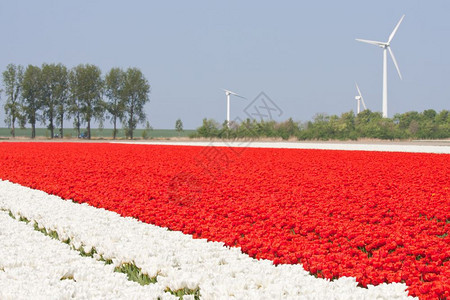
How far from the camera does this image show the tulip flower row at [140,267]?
446cm

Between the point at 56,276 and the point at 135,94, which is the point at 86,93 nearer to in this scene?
the point at 135,94

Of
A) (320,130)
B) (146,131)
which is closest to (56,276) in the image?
(320,130)

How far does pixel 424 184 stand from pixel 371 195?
2.87 metres

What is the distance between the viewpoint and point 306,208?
8.75 meters

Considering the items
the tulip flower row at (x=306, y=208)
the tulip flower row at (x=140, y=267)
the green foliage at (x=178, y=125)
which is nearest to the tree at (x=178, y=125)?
the green foliage at (x=178, y=125)

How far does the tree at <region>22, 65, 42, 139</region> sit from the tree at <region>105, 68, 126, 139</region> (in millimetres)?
11674

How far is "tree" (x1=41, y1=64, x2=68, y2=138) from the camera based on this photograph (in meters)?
80.7

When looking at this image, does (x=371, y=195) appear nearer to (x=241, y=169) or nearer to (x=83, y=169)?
(x=241, y=169)

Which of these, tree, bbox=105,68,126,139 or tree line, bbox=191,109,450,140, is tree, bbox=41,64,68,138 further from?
tree line, bbox=191,109,450,140

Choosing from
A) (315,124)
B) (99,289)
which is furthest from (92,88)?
(99,289)

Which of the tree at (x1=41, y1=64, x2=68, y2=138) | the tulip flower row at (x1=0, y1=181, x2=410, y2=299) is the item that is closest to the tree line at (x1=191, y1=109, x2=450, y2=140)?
the tree at (x1=41, y1=64, x2=68, y2=138)

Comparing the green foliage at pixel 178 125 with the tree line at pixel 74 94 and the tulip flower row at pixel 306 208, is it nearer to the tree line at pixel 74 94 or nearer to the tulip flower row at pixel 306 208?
the tree line at pixel 74 94

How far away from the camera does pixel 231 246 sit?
250 inches

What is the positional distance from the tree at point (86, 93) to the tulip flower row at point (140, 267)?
7485 cm
